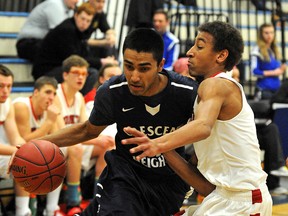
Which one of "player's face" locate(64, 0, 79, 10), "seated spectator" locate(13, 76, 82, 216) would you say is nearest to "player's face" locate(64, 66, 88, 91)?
"seated spectator" locate(13, 76, 82, 216)

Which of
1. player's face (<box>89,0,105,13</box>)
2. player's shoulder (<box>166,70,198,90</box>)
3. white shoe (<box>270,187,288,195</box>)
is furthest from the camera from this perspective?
player's face (<box>89,0,105,13</box>)

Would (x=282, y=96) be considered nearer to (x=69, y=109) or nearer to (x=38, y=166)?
(x=69, y=109)

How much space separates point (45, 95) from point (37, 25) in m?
2.01

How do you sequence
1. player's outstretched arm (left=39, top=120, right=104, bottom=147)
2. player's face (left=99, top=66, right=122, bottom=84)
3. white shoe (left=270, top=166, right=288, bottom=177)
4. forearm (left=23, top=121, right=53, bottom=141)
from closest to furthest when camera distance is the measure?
player's outstretched arm (left=39, top=120, right=104, bottom=147), forearm (left=23, top=121, right=53, bottom=141), player's face (left=99, top=66, right=122, bottom=84), white shoe (left=270, top=166, right=288, bottom=177)

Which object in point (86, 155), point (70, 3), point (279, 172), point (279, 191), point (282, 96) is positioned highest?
point (70, 3)

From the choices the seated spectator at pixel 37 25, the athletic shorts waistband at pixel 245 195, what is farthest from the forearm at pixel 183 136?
the seated spectator at pixel 37 25

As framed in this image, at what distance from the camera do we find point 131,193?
4.24 metres

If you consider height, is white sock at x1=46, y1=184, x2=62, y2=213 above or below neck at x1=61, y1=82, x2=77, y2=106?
below

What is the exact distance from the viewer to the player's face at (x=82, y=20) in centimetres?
842

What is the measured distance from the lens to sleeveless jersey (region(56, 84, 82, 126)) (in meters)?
7.48

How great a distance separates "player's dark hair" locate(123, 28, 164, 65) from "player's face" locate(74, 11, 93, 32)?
4.42 metres

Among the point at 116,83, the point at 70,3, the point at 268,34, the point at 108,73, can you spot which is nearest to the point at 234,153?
the point at 116,83

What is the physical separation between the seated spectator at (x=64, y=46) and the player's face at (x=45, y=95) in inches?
44.5

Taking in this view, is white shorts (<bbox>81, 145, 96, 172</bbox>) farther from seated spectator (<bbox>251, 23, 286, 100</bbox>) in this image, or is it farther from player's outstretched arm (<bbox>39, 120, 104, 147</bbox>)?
seated spectator (<bbox>251, 23, 286, 100</bbox>)
